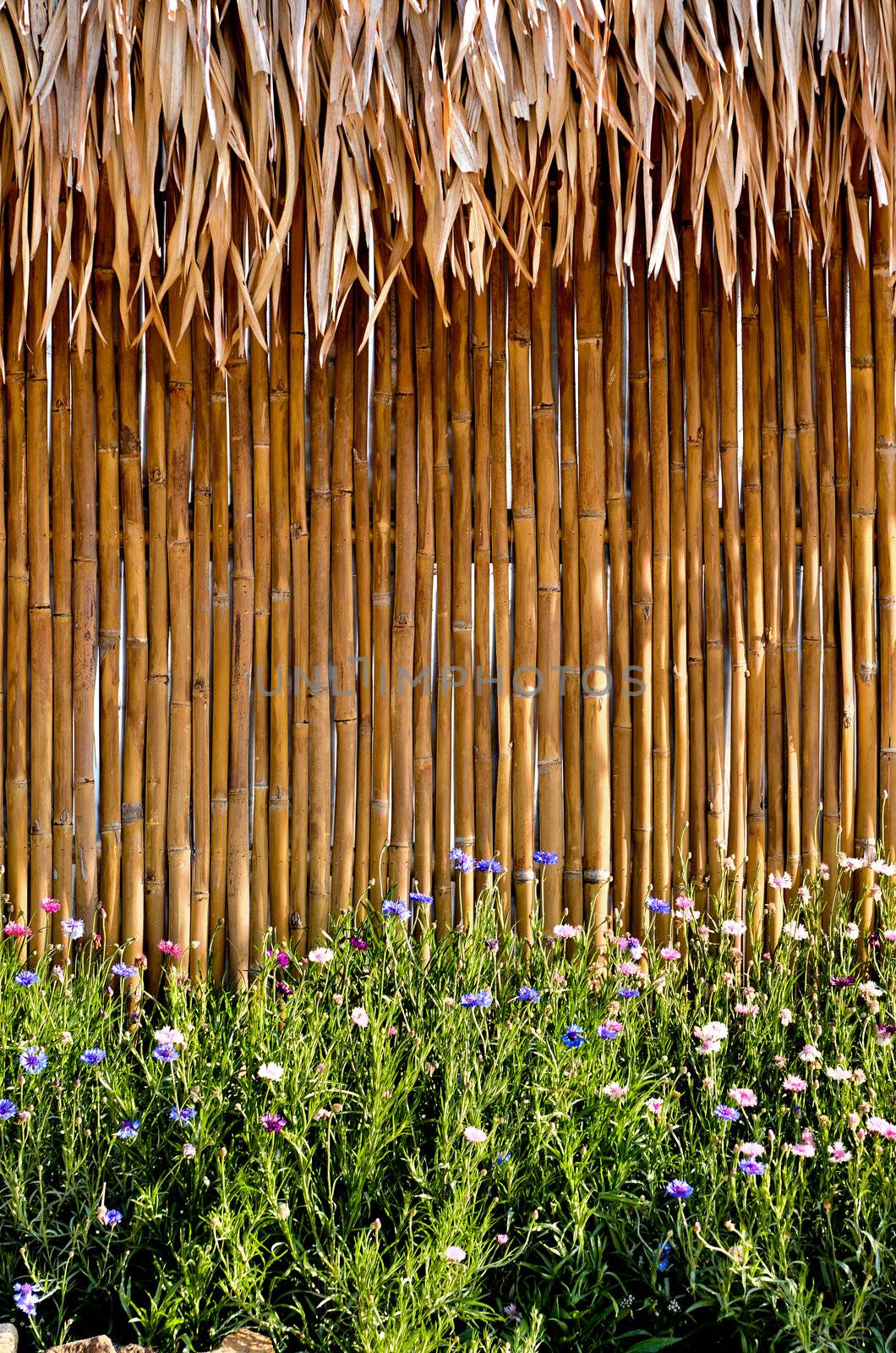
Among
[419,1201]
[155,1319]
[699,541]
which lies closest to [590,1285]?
[419,1201]

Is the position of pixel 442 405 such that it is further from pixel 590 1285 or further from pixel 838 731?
pixel 590 1285

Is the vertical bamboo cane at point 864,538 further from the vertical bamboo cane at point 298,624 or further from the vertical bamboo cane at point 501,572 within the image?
the vertical bamboo cane at point 298,624

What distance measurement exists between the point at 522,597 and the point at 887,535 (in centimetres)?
93

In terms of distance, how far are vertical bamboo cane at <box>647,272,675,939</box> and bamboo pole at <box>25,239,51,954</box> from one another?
130cm

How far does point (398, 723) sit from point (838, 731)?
1.10 m

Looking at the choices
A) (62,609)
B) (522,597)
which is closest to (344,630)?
(522,597)

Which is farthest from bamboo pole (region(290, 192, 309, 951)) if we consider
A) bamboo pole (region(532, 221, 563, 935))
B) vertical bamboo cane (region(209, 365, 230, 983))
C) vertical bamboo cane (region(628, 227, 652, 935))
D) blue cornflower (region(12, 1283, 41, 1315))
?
blue cornflower (region(12, 1283, 41, 1315))

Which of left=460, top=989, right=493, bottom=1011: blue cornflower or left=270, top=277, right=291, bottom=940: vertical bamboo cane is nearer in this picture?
left=460, top=989, right=493, bottom=1011: blue cornflower

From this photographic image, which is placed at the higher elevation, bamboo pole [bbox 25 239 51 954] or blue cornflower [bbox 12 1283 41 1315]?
bamboo pole [bbox 25 239 51 954]

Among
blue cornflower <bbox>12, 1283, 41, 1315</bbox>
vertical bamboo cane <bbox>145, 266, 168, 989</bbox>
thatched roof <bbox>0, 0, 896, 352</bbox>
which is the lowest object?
blue cornflower <bbox>12, 1283, 41, 1315</bbox>

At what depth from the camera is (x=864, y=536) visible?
270 centimetres

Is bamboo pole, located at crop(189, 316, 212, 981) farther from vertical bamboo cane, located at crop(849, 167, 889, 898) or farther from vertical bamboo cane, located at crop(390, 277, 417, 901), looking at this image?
vertical bamboo cane, located at crop(849, 167, 889, 898)

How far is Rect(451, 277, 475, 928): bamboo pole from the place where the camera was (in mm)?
2596

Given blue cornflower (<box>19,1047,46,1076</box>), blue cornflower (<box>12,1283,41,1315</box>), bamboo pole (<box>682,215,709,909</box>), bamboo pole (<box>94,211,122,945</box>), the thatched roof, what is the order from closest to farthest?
1. blue cornflower (<box>12,1283,41,1315</box>)
2. blue cornflower (<box>19,1047,46,1076</box>)
3. the thatched roof
4. bamboo pole (<box>94,211,122,945</box>)
5. bamboo pole (<box>682,215,709,909</box>)
